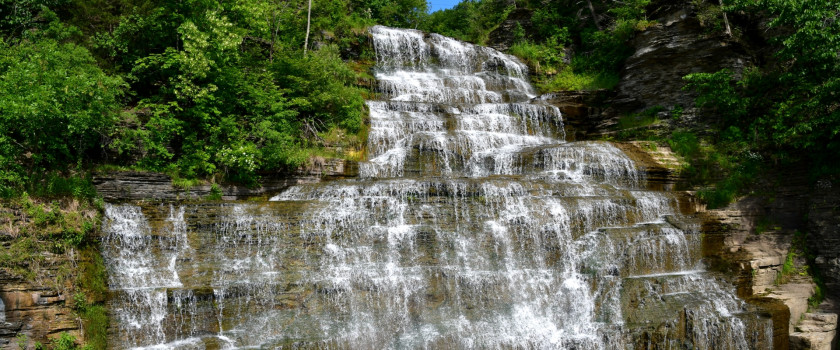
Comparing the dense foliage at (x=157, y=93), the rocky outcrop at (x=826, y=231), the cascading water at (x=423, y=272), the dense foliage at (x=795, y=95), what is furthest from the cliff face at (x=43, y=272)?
the dense foliage at (x=795, y=95)

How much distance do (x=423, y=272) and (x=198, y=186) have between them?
6.84 metres

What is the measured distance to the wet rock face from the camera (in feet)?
62.3

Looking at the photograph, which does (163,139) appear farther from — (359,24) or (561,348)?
(359,24)

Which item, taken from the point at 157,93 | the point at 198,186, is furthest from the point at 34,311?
the point at 157,93

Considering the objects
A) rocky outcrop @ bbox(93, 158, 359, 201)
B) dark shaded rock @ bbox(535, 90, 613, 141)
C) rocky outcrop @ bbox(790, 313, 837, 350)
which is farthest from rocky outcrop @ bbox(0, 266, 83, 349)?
dark shaded rock @ bbox(535, 90, 613, 141)

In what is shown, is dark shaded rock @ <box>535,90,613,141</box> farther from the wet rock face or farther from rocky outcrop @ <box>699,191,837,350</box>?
rocky outcrop @ <box>699,191,837,350</box>

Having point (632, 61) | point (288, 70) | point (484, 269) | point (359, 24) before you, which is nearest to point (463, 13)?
point (359, 24)

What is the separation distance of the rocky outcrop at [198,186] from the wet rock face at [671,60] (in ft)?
42.7

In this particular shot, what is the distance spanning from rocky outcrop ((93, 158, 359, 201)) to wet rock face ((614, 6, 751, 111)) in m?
13.0

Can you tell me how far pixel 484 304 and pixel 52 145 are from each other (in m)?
10.7

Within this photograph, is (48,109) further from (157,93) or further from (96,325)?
(96,325)

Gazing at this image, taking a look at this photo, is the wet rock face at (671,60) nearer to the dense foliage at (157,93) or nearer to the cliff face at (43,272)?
the dense foliage at (157,93)

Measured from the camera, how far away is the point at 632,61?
2186 cm

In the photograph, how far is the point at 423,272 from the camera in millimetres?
10930
